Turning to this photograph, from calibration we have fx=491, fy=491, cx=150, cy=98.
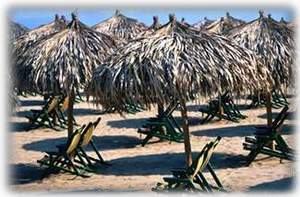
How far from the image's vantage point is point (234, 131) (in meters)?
12.0

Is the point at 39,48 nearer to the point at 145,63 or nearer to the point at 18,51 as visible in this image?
the point at 18,51

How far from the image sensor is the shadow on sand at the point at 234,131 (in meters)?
11.7

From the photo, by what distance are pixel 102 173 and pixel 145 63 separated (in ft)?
9.92

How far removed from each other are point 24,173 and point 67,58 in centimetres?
225

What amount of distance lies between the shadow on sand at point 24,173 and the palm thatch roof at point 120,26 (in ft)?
29.1

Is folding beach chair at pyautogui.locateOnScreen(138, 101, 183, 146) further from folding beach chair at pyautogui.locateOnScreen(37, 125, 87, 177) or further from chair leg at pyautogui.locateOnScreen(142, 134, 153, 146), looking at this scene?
folding beach chair at pyautogui.locateOnScreen(37, 125, 87, 177)

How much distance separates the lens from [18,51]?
9.58 metres

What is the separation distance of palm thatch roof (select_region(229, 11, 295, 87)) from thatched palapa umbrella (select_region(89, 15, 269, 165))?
2.10 metres

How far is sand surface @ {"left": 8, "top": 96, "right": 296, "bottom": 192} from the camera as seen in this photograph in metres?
7.73

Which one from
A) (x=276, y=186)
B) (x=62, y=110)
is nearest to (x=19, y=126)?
(x=62, y=110)

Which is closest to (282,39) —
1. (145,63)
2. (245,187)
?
(245,187)

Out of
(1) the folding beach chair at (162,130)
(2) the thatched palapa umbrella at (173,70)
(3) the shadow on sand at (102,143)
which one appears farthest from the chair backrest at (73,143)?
(1) the folding beach chair at (162,130)

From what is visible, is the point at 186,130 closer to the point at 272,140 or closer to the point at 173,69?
the point at 173,69

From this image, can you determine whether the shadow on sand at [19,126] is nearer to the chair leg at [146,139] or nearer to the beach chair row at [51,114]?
the beach chair row at [51,114]
